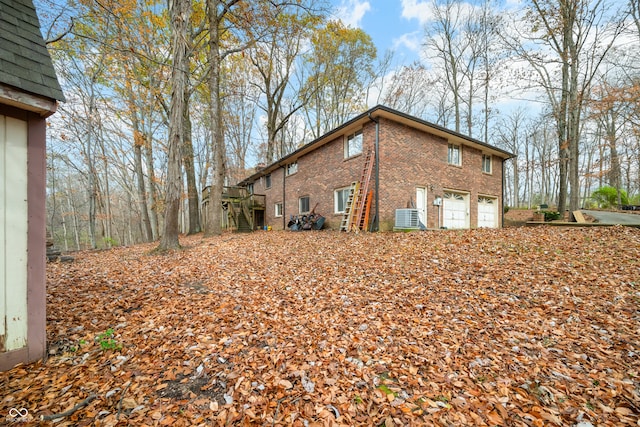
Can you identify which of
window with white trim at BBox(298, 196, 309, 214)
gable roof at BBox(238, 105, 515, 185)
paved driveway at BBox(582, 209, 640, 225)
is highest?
gable roof at BBox(238, 105, 515, 185)

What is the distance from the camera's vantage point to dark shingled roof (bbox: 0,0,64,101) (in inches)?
91.7

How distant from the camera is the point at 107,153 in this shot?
638 inches

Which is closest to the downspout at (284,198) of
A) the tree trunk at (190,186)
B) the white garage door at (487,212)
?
the tree trunk at (190,186)

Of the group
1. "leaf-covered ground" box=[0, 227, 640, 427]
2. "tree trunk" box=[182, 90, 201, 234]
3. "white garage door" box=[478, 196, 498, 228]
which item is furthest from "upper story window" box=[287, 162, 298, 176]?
"white garage door" box=[478, 196, 498, 228]

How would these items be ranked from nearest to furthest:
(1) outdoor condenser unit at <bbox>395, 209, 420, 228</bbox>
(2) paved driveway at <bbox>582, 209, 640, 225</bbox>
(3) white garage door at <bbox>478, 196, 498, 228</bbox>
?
(1) outdoor condenser unit at <bbox>395, 209, 420, 228</bbox>
(2) paved driveway at <bbox>582, 209, 640, 225</bbox>
(3) white garage door at <bbox>478, 196, 498, 228</bbox>

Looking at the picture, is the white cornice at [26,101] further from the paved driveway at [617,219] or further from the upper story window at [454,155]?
the paved driveway at [617,219]

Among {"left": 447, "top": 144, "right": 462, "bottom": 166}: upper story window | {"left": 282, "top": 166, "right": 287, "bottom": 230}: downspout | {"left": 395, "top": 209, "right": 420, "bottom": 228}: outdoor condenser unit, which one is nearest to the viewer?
{"left": 395, "top": 209, "right": 420, "bottom": 228}: outdoor condenser unit

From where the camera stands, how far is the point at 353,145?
442 inches

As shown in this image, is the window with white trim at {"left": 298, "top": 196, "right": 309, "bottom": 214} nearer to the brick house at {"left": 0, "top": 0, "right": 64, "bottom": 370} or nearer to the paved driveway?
the brick house at {"left": 0, "top": 0, "right": 64, "bottom": 370}

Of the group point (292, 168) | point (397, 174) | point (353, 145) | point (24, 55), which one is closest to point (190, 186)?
point (292, 168)

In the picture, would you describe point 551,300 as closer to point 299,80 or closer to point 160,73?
point 160,73

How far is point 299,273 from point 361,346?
8.84 feet

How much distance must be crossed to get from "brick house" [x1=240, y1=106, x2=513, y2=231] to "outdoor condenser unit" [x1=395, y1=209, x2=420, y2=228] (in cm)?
8

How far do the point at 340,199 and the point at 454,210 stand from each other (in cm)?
603
